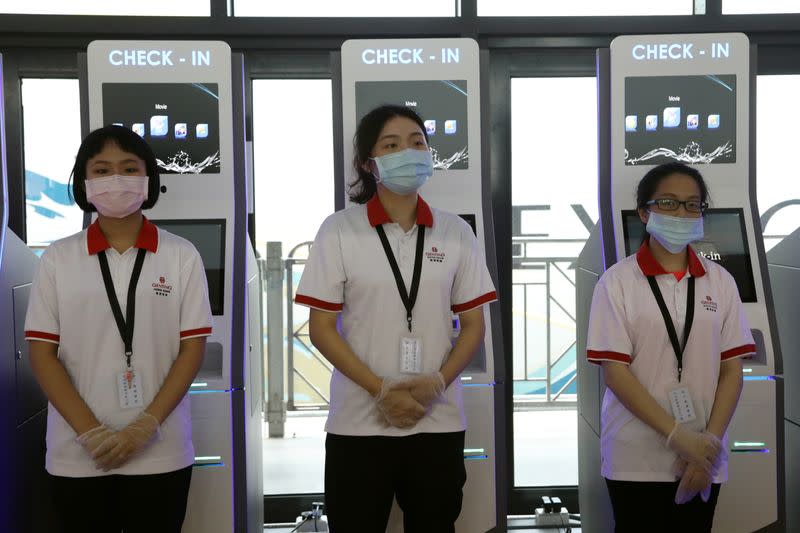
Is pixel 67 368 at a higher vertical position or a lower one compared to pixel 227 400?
higher

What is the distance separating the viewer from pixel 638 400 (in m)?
2.42

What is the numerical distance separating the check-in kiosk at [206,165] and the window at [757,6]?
2.50 metres

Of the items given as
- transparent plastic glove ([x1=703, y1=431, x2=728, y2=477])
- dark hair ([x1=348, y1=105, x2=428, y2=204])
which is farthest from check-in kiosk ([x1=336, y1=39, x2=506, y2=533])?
transparent plastic glove ([x1=703, y1=431, x2=728, y2=477])

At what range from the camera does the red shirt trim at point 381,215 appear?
2.36 m

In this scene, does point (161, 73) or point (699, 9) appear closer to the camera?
point (161, 73)

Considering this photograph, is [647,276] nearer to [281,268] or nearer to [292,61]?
[292,61]

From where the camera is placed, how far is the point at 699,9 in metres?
4.06

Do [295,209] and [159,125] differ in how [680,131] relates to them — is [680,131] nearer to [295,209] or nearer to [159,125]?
[159,125]

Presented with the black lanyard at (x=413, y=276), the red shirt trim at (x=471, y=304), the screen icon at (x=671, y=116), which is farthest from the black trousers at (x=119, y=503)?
the screen icon at (x=671, y=116)

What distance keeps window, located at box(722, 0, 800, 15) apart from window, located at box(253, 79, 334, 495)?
2.05 meters

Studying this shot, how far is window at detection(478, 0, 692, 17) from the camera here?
4.04m

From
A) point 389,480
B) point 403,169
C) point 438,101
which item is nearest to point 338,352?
point 389,480

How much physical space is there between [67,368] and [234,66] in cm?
136

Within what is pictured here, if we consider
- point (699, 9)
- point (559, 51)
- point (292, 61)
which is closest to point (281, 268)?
point (292, 61)
